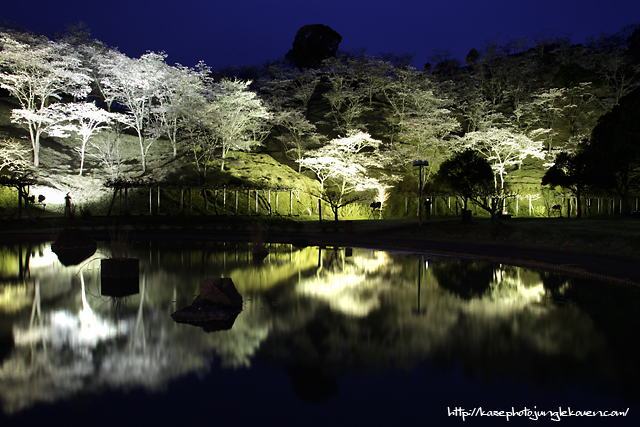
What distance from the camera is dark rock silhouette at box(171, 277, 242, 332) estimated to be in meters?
7.63

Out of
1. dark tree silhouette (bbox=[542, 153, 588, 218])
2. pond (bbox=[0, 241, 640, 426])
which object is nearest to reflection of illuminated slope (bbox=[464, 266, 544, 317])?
pond (bbox=[0, 241, 640, 426])

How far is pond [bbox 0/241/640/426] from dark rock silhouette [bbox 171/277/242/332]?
0.27 metres

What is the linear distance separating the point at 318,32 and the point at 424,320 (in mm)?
80160

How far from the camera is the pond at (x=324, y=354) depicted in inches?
177

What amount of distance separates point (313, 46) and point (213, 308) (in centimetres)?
7756

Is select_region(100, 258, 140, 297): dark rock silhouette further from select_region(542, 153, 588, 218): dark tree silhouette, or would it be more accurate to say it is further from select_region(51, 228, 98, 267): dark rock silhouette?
select_region(542, 153, 588, 218): dark tree silhouette

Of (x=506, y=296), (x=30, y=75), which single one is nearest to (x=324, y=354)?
(x=506, y=296)

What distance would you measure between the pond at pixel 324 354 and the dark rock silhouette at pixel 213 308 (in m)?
0.27

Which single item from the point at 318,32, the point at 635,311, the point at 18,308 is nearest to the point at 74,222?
the point at 18,308

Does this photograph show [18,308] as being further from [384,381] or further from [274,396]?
[384,381]

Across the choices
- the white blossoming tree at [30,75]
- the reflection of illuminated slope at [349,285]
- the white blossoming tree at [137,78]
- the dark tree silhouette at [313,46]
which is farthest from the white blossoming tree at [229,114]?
the dark tree silhouette at [313,46]

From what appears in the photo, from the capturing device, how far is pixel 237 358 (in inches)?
234

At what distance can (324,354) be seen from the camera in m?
6.05

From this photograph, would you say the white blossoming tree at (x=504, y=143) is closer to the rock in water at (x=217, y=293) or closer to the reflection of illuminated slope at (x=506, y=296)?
the reflection of illuminated slope at (x=506, y=296)
